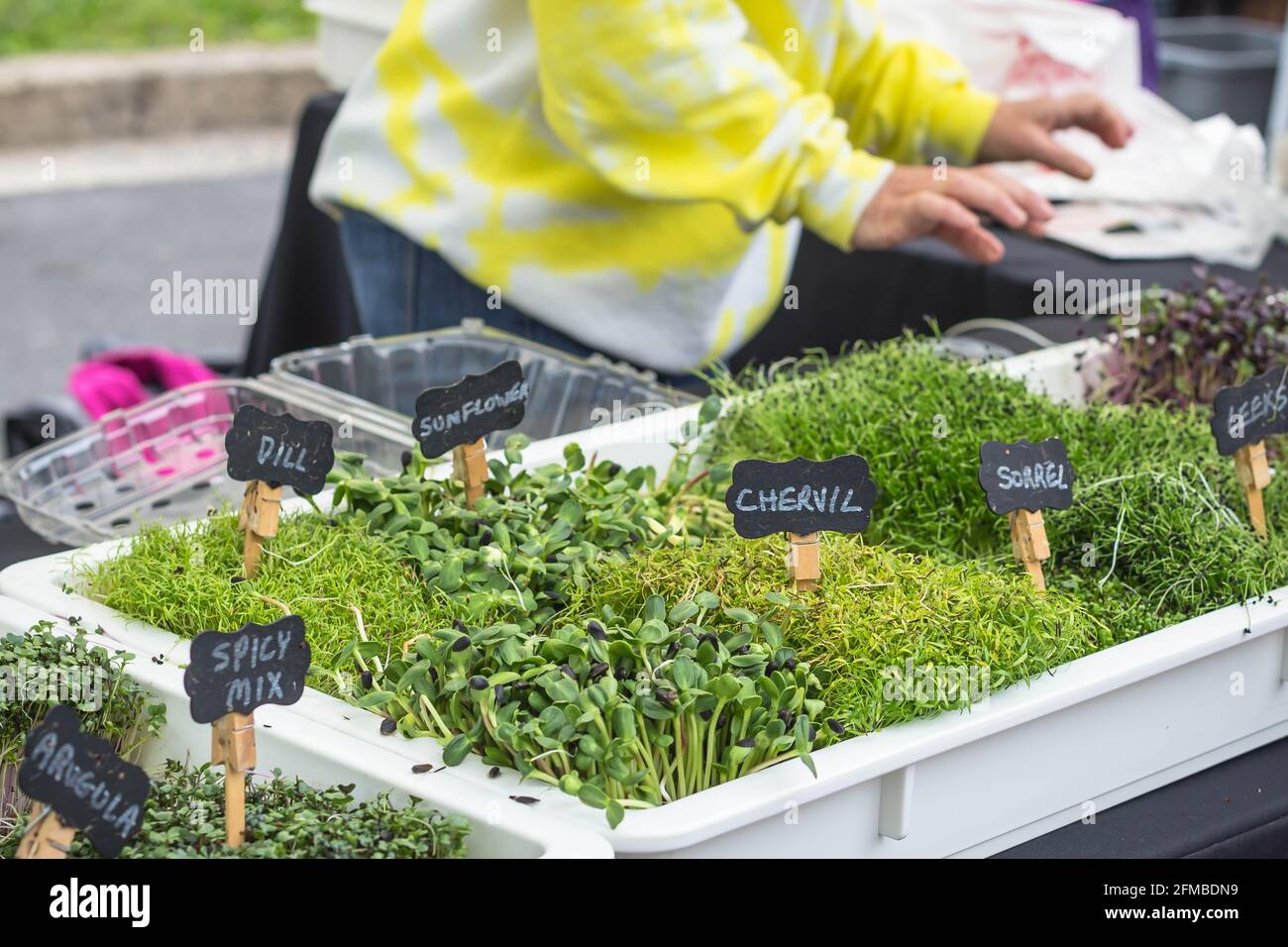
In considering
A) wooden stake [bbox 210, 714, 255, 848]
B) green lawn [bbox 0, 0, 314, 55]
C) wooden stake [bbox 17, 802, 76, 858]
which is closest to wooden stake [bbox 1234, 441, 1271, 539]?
wooden stake [bbox 210, 714, 255, 848]

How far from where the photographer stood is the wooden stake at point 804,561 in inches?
41.8

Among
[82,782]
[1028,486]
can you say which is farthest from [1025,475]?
[82,782]

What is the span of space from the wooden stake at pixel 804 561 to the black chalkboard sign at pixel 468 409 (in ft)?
1.02

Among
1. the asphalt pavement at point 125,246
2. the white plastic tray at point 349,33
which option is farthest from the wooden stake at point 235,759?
the asphalt pavement at point 125,246

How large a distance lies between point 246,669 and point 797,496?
397mm

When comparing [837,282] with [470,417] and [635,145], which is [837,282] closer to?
[635,145]

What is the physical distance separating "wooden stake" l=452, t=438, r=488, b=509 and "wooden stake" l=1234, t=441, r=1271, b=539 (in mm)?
624

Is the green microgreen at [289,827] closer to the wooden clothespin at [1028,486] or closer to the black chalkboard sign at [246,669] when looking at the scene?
the black chalkboard sign at [246,669]

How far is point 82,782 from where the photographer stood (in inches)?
Result: 31.8

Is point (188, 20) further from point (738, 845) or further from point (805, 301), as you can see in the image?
point (738, 845)

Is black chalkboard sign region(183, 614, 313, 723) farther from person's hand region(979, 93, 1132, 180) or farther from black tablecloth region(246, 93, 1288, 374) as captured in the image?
black tablecloth region(246, 93, 1288, 374)

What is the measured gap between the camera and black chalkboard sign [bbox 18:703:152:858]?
31.4 inches

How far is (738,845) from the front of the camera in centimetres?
88

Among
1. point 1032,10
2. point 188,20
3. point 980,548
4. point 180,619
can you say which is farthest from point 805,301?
point 188,20
